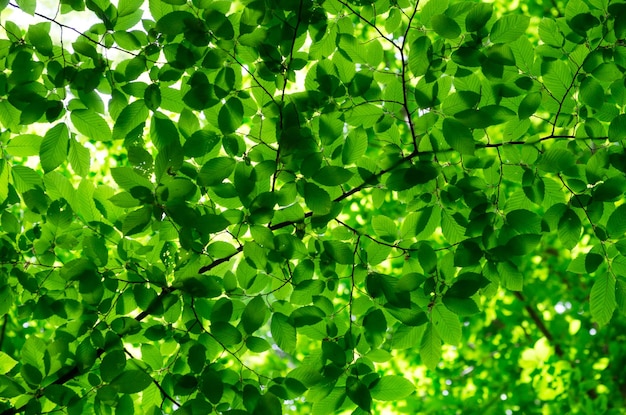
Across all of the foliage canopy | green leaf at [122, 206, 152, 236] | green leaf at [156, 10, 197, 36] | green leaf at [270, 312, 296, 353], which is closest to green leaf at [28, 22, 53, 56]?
the foliage canopy

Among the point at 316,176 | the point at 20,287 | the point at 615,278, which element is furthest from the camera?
the point at 20,287

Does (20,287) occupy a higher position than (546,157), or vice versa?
(546,157)

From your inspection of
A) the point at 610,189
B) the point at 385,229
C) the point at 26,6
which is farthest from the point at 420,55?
the point at 26,6

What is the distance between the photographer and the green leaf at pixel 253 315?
1979 mm

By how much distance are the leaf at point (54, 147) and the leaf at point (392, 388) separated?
147cm

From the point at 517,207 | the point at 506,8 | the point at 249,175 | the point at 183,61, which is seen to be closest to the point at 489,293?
the point at 517,207

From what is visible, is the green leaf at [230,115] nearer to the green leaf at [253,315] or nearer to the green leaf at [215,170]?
the green leaf at [215,170]

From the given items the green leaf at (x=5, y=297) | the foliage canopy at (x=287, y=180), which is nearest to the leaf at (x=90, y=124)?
the foliage canopy at (x=287, y=180)

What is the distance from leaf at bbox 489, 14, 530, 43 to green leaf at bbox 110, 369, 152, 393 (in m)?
1.73

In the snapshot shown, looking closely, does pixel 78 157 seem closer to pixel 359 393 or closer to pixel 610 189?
pixel 359 393

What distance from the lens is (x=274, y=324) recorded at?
7.00 ft

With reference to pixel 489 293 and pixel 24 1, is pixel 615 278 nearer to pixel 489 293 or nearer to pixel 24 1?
pixel 489 293

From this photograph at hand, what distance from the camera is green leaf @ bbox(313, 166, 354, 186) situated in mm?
1866

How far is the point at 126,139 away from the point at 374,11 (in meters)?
1.06
